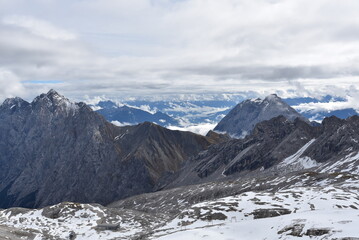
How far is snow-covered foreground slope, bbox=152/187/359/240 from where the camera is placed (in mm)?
59000

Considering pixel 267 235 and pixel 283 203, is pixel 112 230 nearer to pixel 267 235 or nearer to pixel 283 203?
pixel 283 203

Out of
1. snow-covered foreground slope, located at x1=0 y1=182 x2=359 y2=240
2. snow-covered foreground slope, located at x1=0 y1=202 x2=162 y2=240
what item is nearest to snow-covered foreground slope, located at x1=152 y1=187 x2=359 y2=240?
snow-covered foreground slope, located at x1=0 y1=182 x2=359 y2=240

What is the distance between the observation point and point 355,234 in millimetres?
51625

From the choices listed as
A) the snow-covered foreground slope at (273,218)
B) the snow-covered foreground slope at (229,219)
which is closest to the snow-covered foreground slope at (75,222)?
the snow-covered foreground slope at (229,219)

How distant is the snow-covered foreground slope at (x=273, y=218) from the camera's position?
59000mm

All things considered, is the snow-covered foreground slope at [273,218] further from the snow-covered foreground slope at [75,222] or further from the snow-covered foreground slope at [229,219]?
the snow-covered foreground slope at [75,222]

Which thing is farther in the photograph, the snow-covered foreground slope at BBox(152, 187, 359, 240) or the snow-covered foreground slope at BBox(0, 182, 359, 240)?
the snow-covered foreground slope at BBox(0, 182, 359, 240)

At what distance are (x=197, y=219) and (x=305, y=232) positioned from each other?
48878 mm

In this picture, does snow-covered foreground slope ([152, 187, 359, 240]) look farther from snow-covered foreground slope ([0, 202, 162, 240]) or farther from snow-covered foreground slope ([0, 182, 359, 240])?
snow-covered foreground slope ([0, 202, 162, 240])

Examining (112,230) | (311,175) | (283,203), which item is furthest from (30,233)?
(311,175)

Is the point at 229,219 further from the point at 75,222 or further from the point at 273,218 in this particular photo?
the point at 75,222

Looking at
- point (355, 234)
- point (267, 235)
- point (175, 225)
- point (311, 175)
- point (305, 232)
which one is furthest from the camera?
point (311, 175)

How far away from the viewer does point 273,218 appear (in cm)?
7394

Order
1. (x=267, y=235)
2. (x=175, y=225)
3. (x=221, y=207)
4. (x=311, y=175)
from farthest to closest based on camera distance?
(x=311, y=175)
(x=221, y=207)
(x=175, y=225)
(x=267, y=235)
